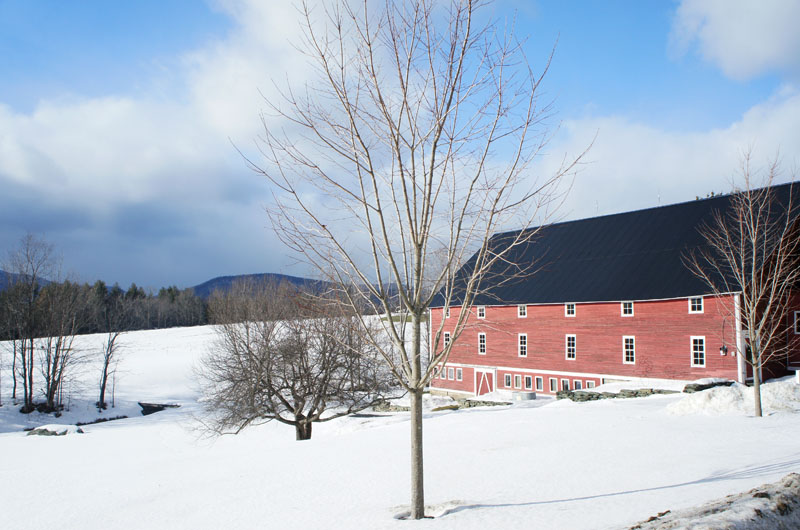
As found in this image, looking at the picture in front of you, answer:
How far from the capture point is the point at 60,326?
4172 centimetres

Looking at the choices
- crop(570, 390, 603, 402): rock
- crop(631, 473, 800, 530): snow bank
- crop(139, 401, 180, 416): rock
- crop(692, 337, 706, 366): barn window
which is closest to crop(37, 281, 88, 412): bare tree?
crop(139, 401, 180, 416): rock

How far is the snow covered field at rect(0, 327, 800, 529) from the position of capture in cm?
828

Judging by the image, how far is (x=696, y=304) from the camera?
27.3 meters

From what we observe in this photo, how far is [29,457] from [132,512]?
43.2ft

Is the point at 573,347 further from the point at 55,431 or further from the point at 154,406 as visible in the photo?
the point at 154,406

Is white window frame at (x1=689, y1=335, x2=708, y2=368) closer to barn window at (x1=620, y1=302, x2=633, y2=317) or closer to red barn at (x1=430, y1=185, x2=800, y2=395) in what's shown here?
red barn at (x1=430, y1=185, x2=800, y2=395)

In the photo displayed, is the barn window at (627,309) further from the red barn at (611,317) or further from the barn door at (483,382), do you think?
the barn door at (483,382)

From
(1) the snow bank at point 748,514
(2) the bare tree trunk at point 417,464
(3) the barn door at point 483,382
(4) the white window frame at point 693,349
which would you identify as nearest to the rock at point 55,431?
(3) the barn door at point 483,382

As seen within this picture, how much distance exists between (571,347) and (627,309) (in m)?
4.32

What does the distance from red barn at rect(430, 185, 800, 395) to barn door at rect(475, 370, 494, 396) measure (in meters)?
0.09

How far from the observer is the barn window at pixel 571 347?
3236 cm

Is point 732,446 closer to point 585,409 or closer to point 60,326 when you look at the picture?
point 585,409

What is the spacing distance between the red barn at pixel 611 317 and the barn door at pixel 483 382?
9 centimetres

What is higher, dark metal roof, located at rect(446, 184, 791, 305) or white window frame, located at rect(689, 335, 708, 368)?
dark metal roof, located at rect(446, 184, 791, 305)
